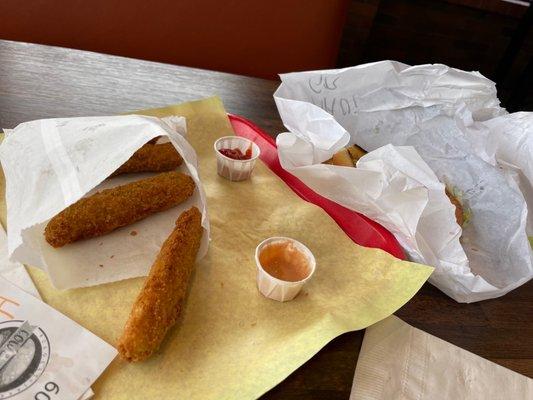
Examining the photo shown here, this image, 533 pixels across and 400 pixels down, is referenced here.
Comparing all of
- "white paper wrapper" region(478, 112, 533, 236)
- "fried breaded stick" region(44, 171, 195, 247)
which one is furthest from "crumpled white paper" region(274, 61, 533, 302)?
"fried breaded stick" region(44, 171, 195, 247)

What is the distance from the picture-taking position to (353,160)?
121 cm

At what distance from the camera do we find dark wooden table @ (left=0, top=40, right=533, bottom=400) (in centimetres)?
72

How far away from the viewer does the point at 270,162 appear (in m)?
1.19

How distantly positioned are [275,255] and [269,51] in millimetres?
1623

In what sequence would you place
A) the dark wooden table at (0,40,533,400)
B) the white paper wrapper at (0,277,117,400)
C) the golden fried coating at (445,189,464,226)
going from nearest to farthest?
the white paper wrapper at (0,277,117,400), the dark wooden table at (0,40,533,400), the golden fried coating at (445,189,464,226)

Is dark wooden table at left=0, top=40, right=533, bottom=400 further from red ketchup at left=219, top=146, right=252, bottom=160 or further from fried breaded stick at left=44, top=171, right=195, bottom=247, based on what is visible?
fried breaded stick at left=44, top=171, right=195, bottom=247

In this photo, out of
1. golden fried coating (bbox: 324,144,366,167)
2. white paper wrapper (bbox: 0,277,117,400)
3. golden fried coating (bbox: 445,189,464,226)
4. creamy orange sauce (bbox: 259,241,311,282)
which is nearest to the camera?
Result: white paper wrapper (bbox: 0,277,117,400)

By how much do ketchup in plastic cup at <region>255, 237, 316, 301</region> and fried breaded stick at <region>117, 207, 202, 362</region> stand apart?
0.14 metres

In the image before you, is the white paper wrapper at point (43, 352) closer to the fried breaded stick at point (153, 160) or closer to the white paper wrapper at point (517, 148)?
the fried breaded stick at point (153, 160)

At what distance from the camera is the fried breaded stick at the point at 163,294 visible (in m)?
0.67

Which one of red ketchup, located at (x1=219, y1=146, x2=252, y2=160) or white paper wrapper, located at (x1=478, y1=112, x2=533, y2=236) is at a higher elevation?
white paper wrapper, located at (x1=478, y1=112, x2=533, y2=236)

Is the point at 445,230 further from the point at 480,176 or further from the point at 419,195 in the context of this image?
the point at 480,176

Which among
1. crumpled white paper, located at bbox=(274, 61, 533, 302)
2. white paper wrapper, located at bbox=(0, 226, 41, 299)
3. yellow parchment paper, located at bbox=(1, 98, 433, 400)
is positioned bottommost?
yellow parchment paper, located at bbox=(1, 98, 433, 400)

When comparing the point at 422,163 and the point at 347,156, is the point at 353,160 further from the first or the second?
the point at 422,163
